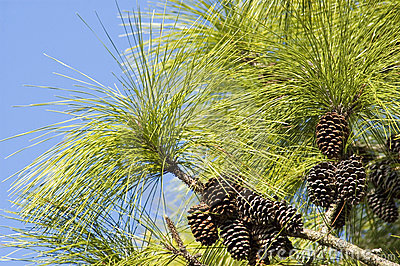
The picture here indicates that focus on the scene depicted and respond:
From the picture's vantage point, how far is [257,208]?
105cm

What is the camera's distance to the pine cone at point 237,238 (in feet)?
3.42

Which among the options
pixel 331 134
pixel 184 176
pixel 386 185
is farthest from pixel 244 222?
pixel 386 185

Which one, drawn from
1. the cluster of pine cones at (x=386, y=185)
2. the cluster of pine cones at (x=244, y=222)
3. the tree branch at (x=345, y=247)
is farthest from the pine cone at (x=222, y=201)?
the cluster of pine cones at (x=386, y=185)

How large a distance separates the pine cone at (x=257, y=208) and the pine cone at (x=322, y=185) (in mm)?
115

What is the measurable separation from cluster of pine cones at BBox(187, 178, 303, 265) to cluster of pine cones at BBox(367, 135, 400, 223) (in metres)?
0.42

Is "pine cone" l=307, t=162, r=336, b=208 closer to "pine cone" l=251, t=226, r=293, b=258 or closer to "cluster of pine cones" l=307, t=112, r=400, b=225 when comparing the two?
"cluster of pine cones" l=307, t=112, r=400, b=225

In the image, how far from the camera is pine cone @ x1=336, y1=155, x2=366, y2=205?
43.3 inches

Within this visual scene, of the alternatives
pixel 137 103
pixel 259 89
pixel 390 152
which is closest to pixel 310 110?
pixel 259 89

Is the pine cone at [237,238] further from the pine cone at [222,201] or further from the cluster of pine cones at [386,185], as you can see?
the cluster of pine cones at [386,185]

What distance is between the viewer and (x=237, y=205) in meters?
1.07

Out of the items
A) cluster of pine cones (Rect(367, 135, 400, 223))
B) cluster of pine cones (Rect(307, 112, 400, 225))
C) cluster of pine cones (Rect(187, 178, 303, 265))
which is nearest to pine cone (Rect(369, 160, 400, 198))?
cluster of pine cones (Rect(367, 135, 400, 223))

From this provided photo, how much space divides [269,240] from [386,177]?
0.48 m

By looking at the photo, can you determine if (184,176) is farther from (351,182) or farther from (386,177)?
(386,177)

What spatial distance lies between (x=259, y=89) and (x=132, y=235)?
435 millimetres
